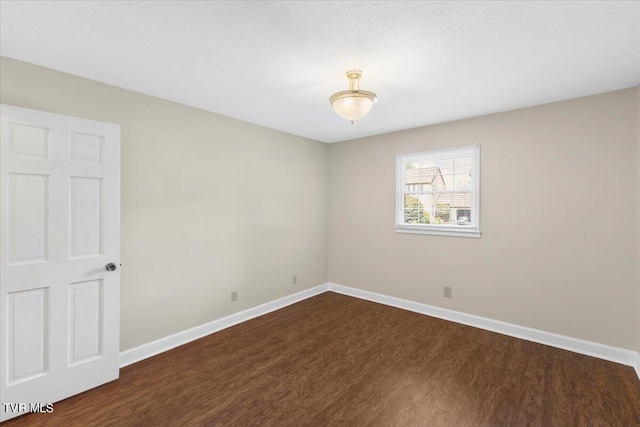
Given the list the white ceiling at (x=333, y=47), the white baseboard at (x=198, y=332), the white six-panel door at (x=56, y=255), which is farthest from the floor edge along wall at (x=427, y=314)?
the white ceiling at (x=333, y=47)

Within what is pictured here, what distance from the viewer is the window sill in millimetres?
3509

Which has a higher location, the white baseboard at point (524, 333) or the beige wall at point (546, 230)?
the beige wall at point (546, 230)

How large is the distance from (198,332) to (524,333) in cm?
366

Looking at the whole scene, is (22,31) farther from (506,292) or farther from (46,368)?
(506,292)

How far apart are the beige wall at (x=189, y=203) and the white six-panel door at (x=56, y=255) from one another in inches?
10.7

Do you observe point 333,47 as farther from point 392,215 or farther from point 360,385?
point 392,215

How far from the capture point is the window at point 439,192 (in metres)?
3.56

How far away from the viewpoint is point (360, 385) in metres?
2.35

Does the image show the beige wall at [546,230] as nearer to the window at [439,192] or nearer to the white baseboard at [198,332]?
the window at [439,192]

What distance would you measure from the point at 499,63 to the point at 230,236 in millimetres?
3201

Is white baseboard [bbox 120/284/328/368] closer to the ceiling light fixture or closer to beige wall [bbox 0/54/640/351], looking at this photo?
beige wall [bbox 0/54/640/351]

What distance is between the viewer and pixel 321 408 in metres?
2.07

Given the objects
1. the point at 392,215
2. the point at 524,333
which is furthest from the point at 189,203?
the point at 524,333

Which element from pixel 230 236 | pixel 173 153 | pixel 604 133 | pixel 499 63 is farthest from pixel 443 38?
pixel 230 236
